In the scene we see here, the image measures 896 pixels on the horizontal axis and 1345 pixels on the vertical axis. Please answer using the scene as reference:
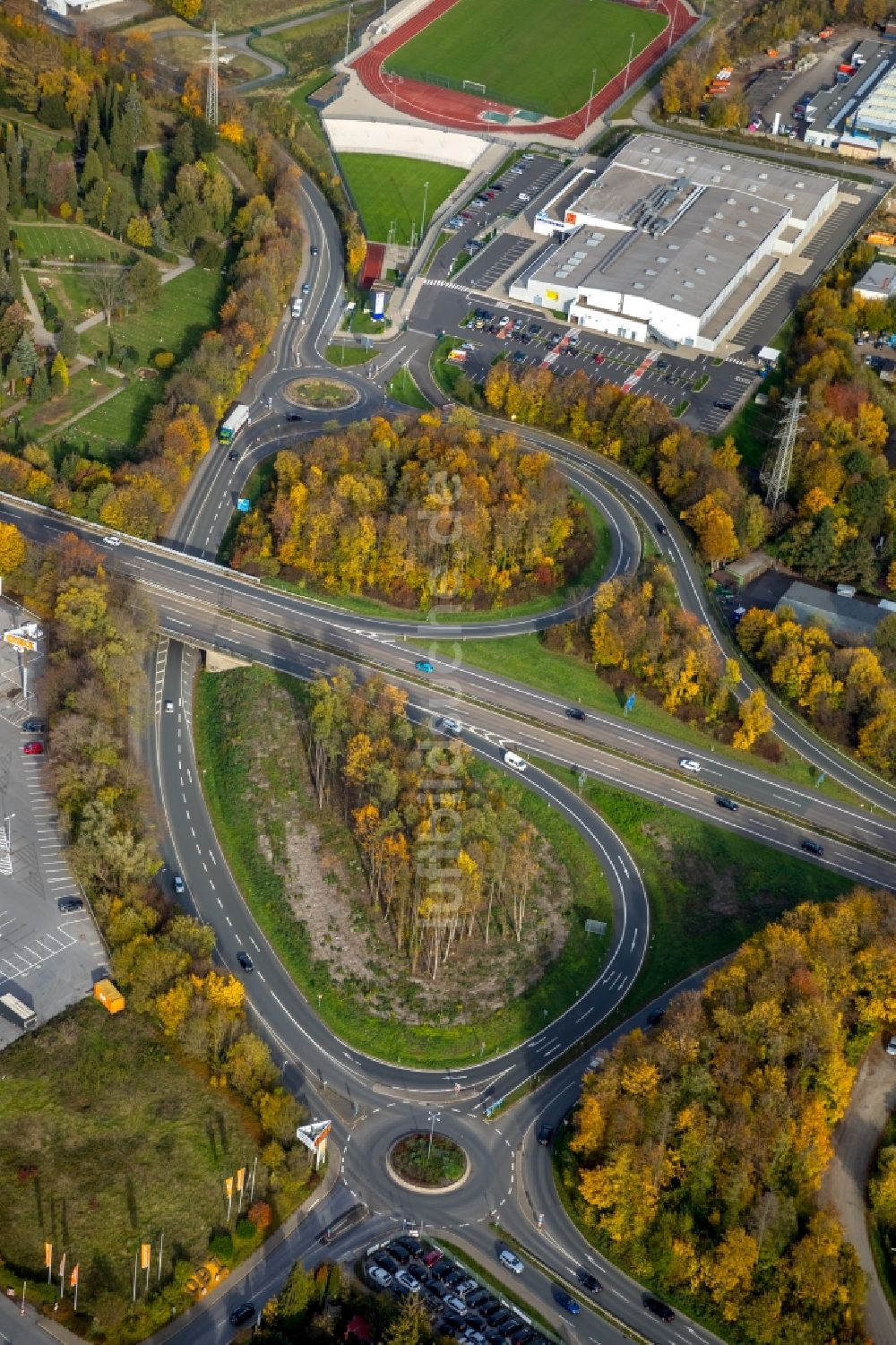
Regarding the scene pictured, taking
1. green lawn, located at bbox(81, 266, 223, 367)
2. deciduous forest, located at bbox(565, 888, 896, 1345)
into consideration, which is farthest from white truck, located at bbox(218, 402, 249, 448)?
deciduous forest, located at bbox(565, 888, 896, 1345)

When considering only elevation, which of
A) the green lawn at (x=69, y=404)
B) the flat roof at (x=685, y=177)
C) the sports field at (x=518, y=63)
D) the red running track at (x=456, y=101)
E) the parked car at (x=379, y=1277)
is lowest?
the green lawn at (x=69, y=404)

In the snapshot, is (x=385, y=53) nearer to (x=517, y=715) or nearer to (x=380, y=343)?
(x=380, y=343)

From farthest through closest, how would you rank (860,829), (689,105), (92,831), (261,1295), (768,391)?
1. (689,105)
2. (768,391)
3. (860,829)
4. (92,831)
5. (261,1295)

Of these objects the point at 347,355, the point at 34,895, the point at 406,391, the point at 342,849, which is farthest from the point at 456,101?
the point at 34,895

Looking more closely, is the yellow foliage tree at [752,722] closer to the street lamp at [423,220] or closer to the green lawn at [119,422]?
the green lawn at [119,422]

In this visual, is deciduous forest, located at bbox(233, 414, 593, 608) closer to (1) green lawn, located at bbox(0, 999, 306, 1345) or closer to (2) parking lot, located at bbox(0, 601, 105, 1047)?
(2) parking lot, located at bbox(0, 601, 105, 1047)

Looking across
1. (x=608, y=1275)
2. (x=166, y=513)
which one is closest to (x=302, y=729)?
(x=166, y=513)

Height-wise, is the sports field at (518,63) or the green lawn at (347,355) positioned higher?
the sports field at (518,63)

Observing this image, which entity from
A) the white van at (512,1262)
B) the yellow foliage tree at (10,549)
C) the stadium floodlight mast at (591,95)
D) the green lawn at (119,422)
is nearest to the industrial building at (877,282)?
the stadium floodlight mast at (591,95)

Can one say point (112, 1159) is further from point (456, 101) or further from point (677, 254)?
point (456, 101)
